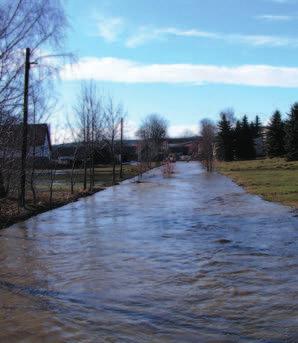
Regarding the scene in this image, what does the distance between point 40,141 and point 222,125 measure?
2781 inches

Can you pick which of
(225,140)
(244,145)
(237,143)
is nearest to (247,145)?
(244,145)

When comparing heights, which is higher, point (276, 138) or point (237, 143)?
point (276, 138)

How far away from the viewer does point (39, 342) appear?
621cm

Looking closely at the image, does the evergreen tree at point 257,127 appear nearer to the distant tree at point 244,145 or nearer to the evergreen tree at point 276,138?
the distant tree at point 244,145

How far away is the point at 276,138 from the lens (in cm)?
8000

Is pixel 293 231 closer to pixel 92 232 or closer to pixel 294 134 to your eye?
pixel 92 232

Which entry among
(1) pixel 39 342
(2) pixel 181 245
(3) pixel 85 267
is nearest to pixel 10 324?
(1) pixel 39 342

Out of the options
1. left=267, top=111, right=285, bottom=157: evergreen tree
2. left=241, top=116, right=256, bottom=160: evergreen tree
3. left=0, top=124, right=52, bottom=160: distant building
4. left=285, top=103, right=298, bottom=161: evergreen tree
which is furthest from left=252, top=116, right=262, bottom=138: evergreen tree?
left=0, top=124, right=52, bottom=160: distant building

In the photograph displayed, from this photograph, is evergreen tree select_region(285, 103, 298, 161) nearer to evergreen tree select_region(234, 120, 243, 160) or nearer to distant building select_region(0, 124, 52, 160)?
evergreen tree select_region(234, 120, 243, 160)

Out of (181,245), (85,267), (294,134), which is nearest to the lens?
(85,267)

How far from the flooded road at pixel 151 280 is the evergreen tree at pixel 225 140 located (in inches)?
2959

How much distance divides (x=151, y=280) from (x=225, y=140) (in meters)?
83.8

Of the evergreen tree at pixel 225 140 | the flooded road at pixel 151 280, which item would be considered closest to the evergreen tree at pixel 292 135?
the evergreen tree at pixel 225 140

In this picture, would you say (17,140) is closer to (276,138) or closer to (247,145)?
(276,138)
